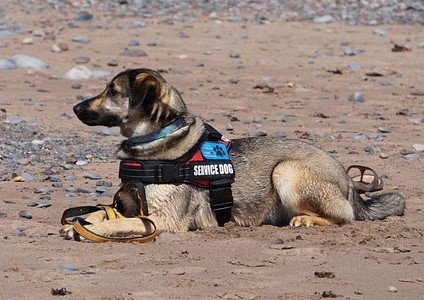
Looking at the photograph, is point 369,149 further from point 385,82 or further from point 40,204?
point 385,82

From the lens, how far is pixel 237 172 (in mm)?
8688

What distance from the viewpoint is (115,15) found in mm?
20266

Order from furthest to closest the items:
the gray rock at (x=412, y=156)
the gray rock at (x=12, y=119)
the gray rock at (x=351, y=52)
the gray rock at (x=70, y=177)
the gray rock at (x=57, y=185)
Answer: the gray rock at (x=351, y=52), the gray rock at (x=12, y=119), the gray rock at (x=412, y=156), the gray rock at (x=70, y=177), the gray rock at (x=57, y=185)

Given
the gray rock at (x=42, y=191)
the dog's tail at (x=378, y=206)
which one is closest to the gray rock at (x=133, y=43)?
the gray rock at (x=42, y=191)

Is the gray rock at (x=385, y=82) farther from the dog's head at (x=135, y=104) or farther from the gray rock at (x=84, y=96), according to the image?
the dog's head at (x=135, y=104)

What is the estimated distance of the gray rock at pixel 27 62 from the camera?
51.0 ft

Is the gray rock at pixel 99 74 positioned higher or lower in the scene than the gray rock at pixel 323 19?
higher

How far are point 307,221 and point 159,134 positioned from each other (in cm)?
132

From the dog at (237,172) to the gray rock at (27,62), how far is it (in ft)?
23.3

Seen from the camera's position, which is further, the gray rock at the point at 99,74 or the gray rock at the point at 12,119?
the gray rock at the point at 99,74

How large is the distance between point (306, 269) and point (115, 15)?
13580 mm

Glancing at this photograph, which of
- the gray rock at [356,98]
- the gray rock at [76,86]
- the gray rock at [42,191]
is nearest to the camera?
the gray rock at [42,191]

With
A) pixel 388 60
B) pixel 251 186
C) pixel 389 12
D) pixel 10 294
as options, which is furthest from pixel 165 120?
pixel 389 12

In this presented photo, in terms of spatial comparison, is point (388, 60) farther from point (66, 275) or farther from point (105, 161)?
point (66, 275)
